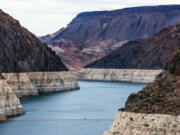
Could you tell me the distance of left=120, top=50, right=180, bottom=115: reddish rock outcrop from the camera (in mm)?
31406

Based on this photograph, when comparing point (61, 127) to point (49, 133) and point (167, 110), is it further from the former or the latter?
point (167, 110)

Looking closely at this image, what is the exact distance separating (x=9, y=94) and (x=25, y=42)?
256ft

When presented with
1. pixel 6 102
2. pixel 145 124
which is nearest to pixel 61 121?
pixel 6 102

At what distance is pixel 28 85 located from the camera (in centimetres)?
13700

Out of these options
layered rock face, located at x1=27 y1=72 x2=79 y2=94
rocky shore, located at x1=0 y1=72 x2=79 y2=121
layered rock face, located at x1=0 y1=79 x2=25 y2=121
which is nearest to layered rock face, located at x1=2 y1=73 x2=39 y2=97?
rocky shore, located at x1=0 y1=72 x2=79 y2=121

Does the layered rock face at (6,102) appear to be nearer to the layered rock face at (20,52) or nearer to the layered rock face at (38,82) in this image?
the layered rock face at (38,82)

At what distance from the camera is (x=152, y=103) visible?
32.2 meters

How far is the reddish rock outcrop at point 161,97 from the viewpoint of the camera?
31406 millimetres

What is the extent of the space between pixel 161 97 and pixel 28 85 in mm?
105758

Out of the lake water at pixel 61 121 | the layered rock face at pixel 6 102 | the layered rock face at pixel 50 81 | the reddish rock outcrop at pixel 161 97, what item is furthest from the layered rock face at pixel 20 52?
the reddish rock outcrop at pixel 161 97

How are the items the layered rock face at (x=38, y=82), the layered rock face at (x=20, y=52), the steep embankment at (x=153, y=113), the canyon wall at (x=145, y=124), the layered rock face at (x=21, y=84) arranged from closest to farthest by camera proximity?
1. the canyon wall at (x=145, y=124)
2. the steep embankment at (x=153, y=113)
3. the layered rock face at (x=21, y=84)
4. the layered rock face at (x=38, y=82)
5. the layered rock face at (x=20, y=52)

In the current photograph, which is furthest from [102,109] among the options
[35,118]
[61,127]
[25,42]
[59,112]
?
[25,42]

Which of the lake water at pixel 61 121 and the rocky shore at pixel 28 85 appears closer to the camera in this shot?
the lake water at pixel 61 121

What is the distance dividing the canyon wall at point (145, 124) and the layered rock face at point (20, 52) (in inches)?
3933
